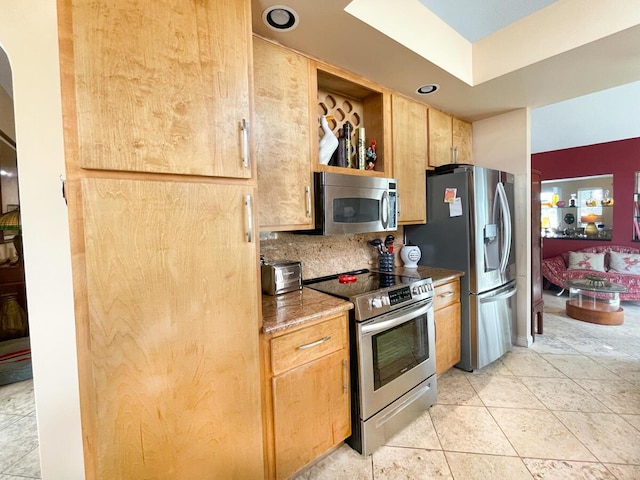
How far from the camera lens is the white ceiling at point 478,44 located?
1.56m

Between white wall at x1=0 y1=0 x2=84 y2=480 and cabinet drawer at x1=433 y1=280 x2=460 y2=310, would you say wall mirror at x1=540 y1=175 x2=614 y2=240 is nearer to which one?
cabinet drawer at x1=433 y1=280 x2=460 y2=310

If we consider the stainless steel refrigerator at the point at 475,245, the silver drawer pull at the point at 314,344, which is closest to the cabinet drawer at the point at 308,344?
the silver drawer pull at the point at 314,344

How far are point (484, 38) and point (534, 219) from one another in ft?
6.15

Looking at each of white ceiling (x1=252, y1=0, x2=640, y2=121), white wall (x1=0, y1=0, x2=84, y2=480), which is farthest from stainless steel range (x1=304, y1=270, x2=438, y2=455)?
white ceiling (x1=252, y1=0, x2=640, y2=121)

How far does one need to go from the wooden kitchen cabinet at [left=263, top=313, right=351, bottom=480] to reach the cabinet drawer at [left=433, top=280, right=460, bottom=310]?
99 cm

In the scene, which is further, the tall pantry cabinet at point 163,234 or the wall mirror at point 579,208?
the wall mirror at point 579,208

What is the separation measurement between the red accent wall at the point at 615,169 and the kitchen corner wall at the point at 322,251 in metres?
4.42

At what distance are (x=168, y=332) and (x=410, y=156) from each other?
7.10 ft

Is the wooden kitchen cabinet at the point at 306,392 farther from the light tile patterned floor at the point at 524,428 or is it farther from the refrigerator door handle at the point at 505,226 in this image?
the refrigerator door handle at the point at 505,226

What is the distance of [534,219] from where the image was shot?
120 inches

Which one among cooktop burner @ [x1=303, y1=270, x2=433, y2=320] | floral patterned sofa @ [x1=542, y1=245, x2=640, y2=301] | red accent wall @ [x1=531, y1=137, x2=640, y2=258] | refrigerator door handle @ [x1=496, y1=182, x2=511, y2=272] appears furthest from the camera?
red accent wall @ [x1=531, y1=137, x2=640, y2=258]

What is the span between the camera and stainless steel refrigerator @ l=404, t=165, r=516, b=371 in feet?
7.80

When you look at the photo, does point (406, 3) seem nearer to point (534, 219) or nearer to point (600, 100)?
point (534, 219)

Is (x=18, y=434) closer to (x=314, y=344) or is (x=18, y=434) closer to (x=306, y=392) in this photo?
(x=306, y=392)
